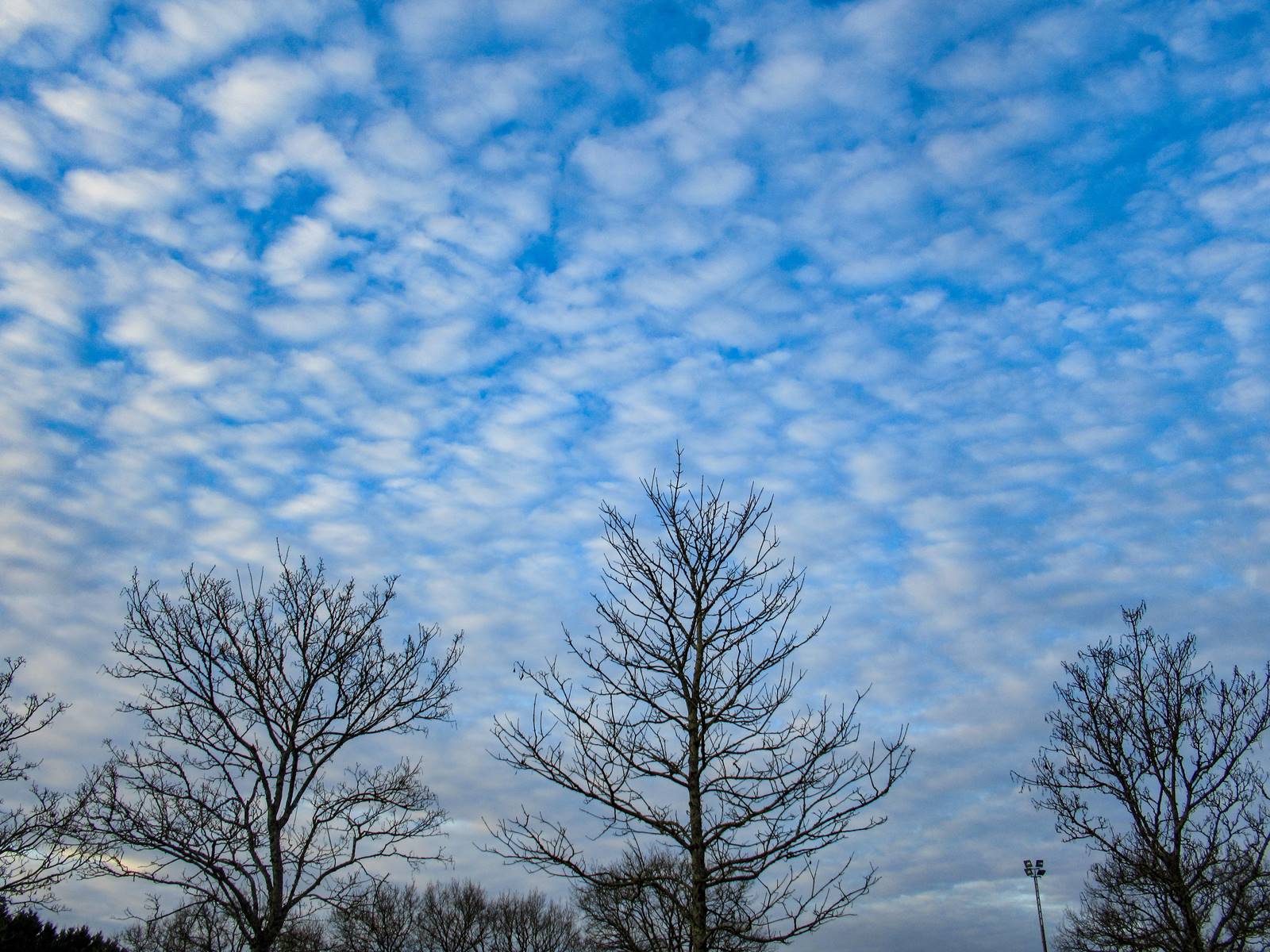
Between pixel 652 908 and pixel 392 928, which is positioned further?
pixel 392 928

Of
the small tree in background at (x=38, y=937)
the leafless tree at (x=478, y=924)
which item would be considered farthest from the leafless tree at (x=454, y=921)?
the small tree in background at (x=38, y=937)

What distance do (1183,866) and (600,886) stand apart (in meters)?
17.1

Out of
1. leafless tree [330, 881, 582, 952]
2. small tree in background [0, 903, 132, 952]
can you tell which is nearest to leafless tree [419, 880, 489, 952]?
leafless tree [330, 881, 582, 952]

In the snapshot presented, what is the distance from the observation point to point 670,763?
8.54 meters

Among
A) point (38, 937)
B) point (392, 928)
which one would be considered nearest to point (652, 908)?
point (38, 937)

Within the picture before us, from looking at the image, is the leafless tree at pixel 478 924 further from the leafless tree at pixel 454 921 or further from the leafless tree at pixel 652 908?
the leafless tree at pixel 652 908

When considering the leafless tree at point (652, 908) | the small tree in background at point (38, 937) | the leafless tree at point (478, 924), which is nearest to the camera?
the leafless tree at point (652, 908)

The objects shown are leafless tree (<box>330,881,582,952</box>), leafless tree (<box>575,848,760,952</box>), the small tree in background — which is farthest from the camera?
leafless tree (<box>330,881,582,952</box>)

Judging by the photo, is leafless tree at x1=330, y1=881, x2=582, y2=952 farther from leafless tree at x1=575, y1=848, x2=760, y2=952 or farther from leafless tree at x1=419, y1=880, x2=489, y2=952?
leafless tree at x1=575, y1=848, x2=760, y2=952

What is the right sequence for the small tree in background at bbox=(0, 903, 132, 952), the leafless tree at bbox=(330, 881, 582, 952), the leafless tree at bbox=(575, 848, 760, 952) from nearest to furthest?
1. the leafless tree at bbox=(575, 848, 760, 952)
2. the small tree in background at bbox=(0, 903, 132, 952)
3. the leafless tree at bbox=(330, 881, 582, 952)

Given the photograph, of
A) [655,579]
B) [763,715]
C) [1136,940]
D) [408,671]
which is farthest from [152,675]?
[1136,940]

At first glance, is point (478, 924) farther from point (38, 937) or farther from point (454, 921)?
point (38, 937)

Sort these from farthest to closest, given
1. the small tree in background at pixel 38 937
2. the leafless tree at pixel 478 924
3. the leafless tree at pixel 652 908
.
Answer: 1. the leafless tree at pixel 478 924
2. the small tree in background at pixel 38 937
3. the leafless tree at pixel 652 908

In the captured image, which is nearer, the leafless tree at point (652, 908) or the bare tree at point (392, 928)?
the leafless tree at point (652, 908)
